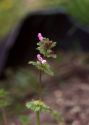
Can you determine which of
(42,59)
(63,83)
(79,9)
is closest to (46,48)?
(42,59)

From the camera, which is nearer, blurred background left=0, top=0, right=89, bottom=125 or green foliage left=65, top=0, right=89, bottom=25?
blurred background left=0, top=0, right=89, bottom=125

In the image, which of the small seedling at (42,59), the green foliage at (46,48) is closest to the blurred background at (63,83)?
the small seedling at (42,59)

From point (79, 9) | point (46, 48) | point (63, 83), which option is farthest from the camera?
point (79, 9)

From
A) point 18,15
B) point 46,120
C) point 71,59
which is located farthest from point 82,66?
point 18,15

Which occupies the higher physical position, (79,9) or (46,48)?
(79,9)

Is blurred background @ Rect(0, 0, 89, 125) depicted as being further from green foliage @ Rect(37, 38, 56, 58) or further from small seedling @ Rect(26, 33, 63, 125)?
green foliage @ Rect(37, 38, 56, 58)

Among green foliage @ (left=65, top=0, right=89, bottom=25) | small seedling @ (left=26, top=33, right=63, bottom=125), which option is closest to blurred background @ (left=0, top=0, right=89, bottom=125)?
green foliage @ (left=65, top=0, right=89, bottom=25)

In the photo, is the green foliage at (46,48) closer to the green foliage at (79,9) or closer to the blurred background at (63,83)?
the blurred background at (63,83)

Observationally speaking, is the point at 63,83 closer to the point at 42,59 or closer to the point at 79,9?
the point at 79,9

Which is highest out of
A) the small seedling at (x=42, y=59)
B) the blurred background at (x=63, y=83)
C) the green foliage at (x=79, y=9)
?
the green foliage at (x=79, y=9)

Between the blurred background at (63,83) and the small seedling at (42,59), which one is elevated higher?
the blurred background at (63,83)
